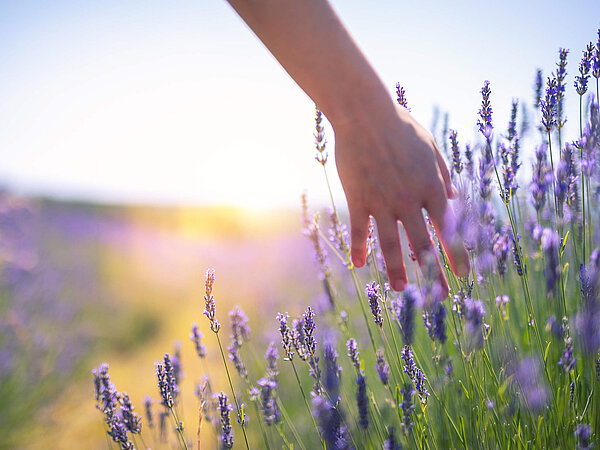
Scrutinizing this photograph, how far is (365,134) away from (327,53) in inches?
9.2

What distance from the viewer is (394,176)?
0.96 m

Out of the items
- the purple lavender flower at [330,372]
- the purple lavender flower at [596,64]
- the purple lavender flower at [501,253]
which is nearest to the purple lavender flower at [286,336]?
the purple lavender flower at [330,372]

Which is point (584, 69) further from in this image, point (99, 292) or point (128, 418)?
point (99, 292)

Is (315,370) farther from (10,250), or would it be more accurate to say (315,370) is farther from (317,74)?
(10,250)

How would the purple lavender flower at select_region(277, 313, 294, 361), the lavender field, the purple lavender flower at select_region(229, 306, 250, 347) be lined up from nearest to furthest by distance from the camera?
the purple lavender flower at select_region(277, 313, 294, 361) → the purple lavender flower at select_region(229, 306, 250, 347) → the lavender field

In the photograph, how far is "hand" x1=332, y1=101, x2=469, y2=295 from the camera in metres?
0.96

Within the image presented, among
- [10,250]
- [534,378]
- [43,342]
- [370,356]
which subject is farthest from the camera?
[10,250]

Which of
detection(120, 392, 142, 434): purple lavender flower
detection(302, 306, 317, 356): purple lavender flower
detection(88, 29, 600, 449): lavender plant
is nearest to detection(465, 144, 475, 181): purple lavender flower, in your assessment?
detection(88, 29, 600, 449): lavender plant

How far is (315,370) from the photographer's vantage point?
120 cm

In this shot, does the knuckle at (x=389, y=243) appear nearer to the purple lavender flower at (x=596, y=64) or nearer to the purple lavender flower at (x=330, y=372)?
the purple lavender flower at (x=330, y=372)

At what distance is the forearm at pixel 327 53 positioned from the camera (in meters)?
1.00

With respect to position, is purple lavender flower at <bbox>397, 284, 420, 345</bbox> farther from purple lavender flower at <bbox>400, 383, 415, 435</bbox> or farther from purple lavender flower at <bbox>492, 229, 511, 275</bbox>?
purple lavender flower at <bbox>492, 229, 511, 275</bbox>

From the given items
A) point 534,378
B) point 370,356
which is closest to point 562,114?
point 534,378

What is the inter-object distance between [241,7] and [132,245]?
344 inches
